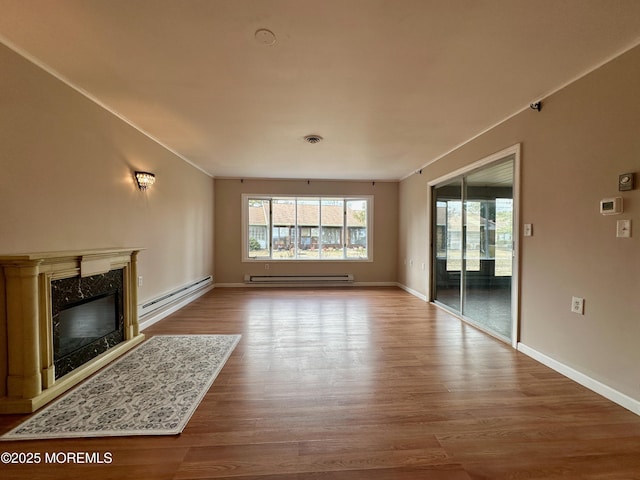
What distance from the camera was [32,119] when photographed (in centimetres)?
212

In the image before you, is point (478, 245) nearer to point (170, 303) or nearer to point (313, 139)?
point (313, 139)

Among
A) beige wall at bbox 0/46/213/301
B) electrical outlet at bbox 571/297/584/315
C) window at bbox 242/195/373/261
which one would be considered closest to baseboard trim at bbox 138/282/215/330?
beige wall at bbox 0/46/213/301

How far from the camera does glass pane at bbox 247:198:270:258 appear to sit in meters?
6.54

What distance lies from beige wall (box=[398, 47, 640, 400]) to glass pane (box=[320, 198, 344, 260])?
4040 mm

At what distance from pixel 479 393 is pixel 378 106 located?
8.93 ft

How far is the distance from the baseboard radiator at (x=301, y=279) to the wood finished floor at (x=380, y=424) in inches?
133

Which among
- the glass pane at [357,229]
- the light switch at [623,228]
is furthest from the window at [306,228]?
the light switch at [623,228]

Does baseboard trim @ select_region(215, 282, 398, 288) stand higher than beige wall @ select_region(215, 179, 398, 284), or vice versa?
beige wall @ select_region(215, 179, 398, 284)

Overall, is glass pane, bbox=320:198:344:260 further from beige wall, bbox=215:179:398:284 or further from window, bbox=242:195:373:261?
beige wall, bbox=215:179:398:284

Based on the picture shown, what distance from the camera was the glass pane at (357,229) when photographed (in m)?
6.75

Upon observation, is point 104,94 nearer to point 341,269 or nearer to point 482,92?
point 482,92

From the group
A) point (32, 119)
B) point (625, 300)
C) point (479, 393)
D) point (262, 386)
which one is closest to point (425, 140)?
point (625, 300)

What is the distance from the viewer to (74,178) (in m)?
2.51

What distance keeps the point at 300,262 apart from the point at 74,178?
4.55m
